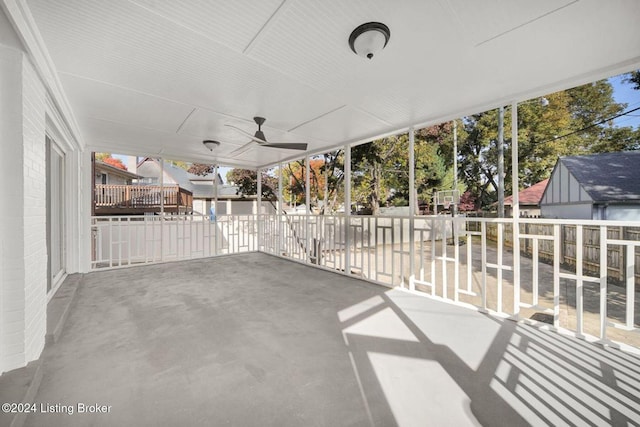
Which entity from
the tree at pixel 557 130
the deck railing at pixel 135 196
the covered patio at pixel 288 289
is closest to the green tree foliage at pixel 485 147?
the tree at pixel 557 130

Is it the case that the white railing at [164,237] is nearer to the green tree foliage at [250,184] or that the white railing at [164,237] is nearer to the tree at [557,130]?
the green tree foliage at [250,184]

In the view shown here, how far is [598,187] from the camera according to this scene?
644 centimetres

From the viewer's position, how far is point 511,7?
1.48 metres

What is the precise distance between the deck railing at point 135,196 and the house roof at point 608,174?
1195 cm

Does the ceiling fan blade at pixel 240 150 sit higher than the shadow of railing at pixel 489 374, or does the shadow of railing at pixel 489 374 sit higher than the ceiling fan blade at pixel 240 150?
the ceiling fan blade at pixel 240 150

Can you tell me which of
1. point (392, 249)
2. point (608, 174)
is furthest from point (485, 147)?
point (392, 249)

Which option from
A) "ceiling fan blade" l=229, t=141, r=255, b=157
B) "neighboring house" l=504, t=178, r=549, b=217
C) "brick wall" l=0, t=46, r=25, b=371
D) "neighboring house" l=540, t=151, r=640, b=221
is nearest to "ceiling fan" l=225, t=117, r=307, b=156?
"ceiling fan blade" l=229, t=141, r=255, b=157

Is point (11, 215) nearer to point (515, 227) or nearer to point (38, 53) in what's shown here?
point (38, 53)

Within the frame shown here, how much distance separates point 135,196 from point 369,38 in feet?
32.7

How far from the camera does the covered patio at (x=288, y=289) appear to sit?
1.43 metres

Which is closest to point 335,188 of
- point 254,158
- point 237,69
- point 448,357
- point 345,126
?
point 254,158

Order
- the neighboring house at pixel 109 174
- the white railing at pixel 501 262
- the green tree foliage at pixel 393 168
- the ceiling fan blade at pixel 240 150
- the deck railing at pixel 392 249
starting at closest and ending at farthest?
the white railing at pixel 501 262 < the deck railing at pixel 392 249 < the ceiling fan blade at pixel 240 150 < the green tree foliage at pixel 393 168 < the neighboring house at pixel 109 174

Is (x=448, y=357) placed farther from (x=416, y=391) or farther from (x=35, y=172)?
(x=35, y=172)

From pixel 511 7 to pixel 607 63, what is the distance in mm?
Result: 1369
